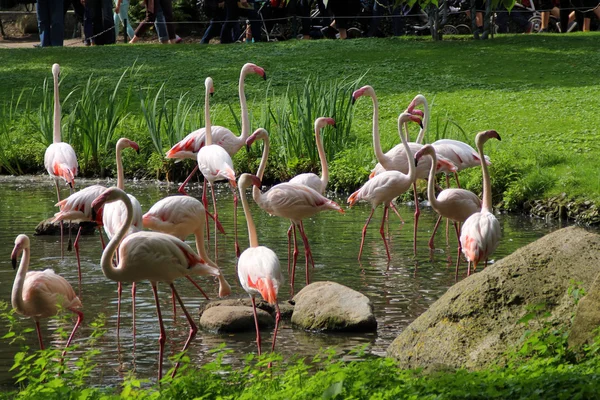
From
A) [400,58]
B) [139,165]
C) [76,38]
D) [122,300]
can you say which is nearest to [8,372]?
[122,300]

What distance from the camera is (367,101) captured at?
16.2 meters

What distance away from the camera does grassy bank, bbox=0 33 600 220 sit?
40.0 ft

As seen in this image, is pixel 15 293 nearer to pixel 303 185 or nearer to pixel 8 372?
pixel 8 372

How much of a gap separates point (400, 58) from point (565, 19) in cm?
582

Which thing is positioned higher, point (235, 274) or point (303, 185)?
point (303, 185)

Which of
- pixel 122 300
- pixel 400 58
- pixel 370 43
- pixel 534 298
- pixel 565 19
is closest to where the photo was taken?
pixel 534 298

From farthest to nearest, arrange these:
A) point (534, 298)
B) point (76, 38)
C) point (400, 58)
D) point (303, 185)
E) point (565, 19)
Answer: point (76, 38) → point (565, 19) → point (400, 58) → point (303, 185) → point (534, 298)

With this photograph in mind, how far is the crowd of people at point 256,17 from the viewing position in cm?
2152

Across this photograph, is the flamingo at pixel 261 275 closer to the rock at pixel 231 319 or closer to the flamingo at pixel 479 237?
the rock at pixel 231 319

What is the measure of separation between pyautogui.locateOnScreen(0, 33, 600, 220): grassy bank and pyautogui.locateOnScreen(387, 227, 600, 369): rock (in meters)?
4.45

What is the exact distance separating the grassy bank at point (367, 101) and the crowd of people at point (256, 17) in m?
0.99

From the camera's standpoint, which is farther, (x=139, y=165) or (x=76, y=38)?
(x=76, y=38)

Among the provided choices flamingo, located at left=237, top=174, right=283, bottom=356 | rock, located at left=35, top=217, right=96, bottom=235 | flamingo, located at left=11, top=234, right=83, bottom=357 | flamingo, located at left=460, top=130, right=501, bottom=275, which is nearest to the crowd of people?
rock, located at left=35, top=217, right=96, bottom=235

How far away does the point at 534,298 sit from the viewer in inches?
232
